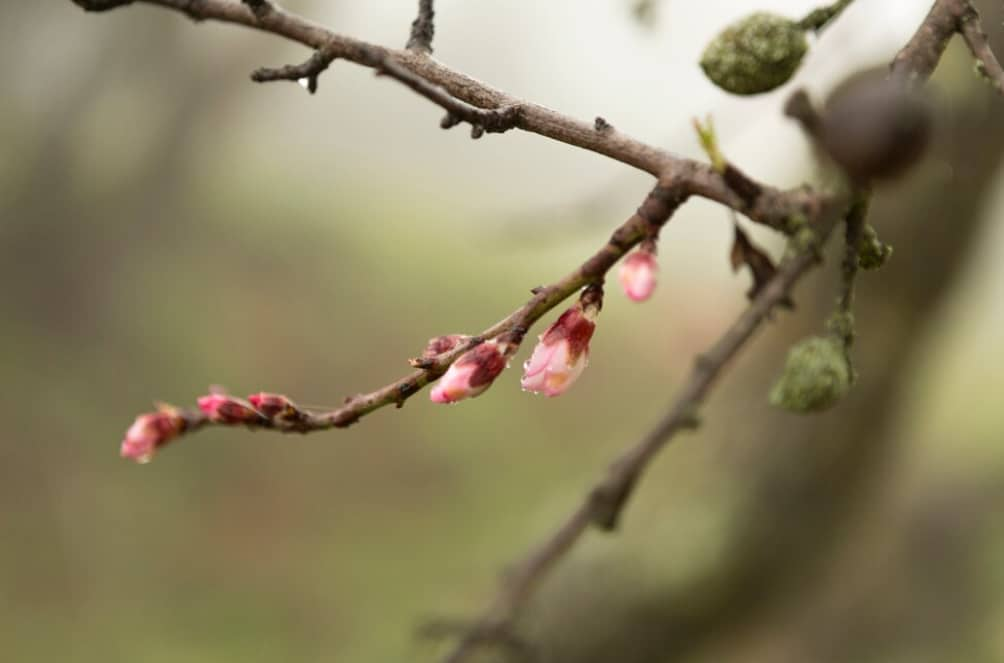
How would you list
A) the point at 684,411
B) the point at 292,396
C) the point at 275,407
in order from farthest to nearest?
the point at 292,396 < the point at 684,411 < the point at 275,407

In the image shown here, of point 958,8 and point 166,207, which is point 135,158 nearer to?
point 166,207

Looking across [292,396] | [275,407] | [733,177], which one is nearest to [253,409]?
[275,407]

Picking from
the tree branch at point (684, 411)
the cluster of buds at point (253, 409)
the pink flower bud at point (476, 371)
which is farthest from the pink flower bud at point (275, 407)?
the tree branch at point (684, 411)

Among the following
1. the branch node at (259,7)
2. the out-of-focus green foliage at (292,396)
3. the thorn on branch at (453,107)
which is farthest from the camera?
the out-of-focus green foliage at (292,396)

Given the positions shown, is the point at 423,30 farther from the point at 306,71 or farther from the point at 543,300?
the point at 543,300

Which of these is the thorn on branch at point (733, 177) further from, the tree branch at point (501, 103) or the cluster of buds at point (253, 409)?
the cluster of buds at point (253, 409)

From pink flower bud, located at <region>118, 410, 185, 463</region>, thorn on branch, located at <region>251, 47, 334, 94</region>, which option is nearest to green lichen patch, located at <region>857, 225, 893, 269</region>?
thorn on branch, located at <region>251, 47, 334, 94</region>
